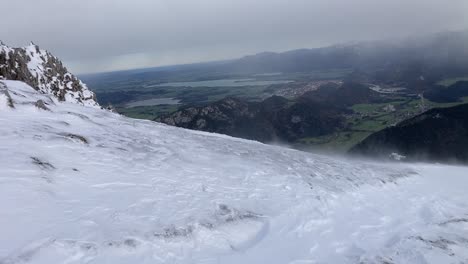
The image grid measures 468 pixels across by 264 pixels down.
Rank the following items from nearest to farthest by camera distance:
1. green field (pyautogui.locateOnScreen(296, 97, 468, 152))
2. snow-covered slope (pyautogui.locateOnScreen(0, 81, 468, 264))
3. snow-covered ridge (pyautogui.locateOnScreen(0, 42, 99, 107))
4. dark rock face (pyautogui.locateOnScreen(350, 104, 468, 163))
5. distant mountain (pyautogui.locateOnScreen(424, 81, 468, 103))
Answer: snow-covered slope (pyautogui.locateOnScreen(0, 81, 468, 264))
snow-covered ridge (pyautogui.locateOnScreen(0, 42, 99, 107))
dark rock face (pyautogui.locateOnScreen(350, 104, 468, 163))
green field (pyautogui.locateOnScreen(296, 97, 468, 152))
distant mountain (pyautogui.locateOnScreen(424, 81, 468, 103))

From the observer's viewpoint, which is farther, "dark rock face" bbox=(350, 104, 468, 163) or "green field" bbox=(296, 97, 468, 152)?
"green field" bbox=(296, 97, 468, 152)

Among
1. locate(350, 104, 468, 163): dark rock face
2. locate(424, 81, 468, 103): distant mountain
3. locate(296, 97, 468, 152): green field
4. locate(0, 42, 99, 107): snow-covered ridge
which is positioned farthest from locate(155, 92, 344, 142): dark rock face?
locate(0, 42, 99, 107): snow-covered ridge

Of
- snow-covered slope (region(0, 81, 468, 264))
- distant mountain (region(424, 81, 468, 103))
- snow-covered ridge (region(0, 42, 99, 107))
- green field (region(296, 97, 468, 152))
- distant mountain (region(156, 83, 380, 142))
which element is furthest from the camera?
distant mountain (region(424, 81, 468, 103))

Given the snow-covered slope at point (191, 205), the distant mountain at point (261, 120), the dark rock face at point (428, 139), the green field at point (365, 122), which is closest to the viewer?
the snow-covered slope at point (191, 205)

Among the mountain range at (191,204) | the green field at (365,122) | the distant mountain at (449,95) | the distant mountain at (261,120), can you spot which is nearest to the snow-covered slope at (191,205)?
the mountain range at (191,204)

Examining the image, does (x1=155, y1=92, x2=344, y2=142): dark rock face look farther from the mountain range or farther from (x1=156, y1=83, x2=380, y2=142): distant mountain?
the mountain range

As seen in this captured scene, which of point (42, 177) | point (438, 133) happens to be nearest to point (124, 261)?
point (42, 177)

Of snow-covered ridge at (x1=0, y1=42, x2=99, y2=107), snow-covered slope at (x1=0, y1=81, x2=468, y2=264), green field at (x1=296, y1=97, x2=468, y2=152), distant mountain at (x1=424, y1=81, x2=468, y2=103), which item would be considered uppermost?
snow-covered ridge at (x1=0, y1=42, x2=99, y2=107)

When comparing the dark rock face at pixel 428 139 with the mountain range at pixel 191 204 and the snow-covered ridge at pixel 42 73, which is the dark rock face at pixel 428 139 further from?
the mountain range at pixel 191 204
